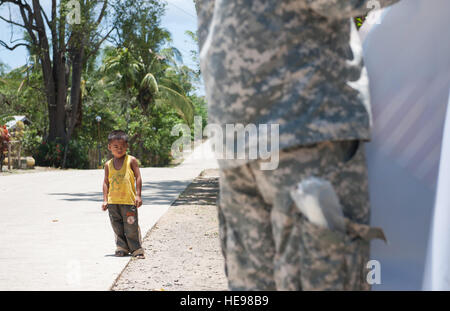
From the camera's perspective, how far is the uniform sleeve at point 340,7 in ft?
5.53

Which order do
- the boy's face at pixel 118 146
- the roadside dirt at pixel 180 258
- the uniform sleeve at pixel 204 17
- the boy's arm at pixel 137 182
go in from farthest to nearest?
1. the boy's arm at pixel 137 182
2. the boy's face at pixel 118 146
3. the roadside dirt at pixel 180 258
4. the uniform sleeve at pixel 204 17

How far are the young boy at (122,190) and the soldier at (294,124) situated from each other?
148 inches

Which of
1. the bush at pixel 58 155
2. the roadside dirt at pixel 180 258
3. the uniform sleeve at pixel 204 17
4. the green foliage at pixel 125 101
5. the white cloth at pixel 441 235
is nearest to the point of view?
the white cloth at pixel 441 235

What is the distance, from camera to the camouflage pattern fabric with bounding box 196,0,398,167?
1.74 m

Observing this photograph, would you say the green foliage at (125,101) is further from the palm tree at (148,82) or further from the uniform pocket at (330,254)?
the uniform pocket at (330,254)

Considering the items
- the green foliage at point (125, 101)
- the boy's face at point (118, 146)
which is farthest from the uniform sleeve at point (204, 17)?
the green foliage at point (125, 101)

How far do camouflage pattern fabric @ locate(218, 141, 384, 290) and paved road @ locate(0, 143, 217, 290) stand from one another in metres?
1.96

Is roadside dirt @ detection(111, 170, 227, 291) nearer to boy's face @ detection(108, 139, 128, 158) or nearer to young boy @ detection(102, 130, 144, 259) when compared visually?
young boy @ detection(102, 130, 144, 259)

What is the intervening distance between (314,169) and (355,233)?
21 centimetres

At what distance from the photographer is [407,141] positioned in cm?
209

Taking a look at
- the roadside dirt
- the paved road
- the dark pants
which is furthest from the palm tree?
the dark pants

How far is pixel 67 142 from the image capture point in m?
28.9

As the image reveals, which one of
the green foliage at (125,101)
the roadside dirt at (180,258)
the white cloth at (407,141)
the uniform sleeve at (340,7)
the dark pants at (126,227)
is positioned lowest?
the roadside dirt at (180,258)
